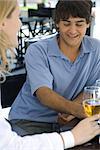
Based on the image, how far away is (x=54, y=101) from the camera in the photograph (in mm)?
1616

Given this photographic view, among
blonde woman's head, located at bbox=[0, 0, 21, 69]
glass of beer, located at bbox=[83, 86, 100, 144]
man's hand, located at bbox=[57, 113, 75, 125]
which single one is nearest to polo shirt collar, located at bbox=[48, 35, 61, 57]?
man's hand, located at bbox=[57, 113, 75, 125]

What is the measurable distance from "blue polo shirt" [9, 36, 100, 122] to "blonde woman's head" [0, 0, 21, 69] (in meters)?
0.58

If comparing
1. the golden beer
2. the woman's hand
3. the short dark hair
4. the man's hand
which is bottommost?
the man's hand

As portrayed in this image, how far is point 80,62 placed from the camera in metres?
1.80

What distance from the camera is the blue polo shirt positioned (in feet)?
5.66

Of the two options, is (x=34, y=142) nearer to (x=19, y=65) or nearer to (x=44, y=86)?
(x=44, y=86)

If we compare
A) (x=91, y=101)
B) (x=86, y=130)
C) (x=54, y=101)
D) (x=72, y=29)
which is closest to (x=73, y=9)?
(x=72, y=29)

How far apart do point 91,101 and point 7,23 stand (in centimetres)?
45

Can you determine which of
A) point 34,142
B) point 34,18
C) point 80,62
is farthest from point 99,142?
point 34,18

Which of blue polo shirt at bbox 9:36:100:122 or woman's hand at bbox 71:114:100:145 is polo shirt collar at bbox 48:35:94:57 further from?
woman's hand at bbox 71:114:100:145

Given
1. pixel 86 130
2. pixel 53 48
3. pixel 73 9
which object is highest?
pixel 73 9

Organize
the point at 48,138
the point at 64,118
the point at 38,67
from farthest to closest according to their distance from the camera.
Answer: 1. the point at 38,67
2. the point at 64,118
3. the point at 48,138

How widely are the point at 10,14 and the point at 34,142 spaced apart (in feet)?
1.42

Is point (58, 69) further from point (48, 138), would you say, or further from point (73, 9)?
point (48, 138)
